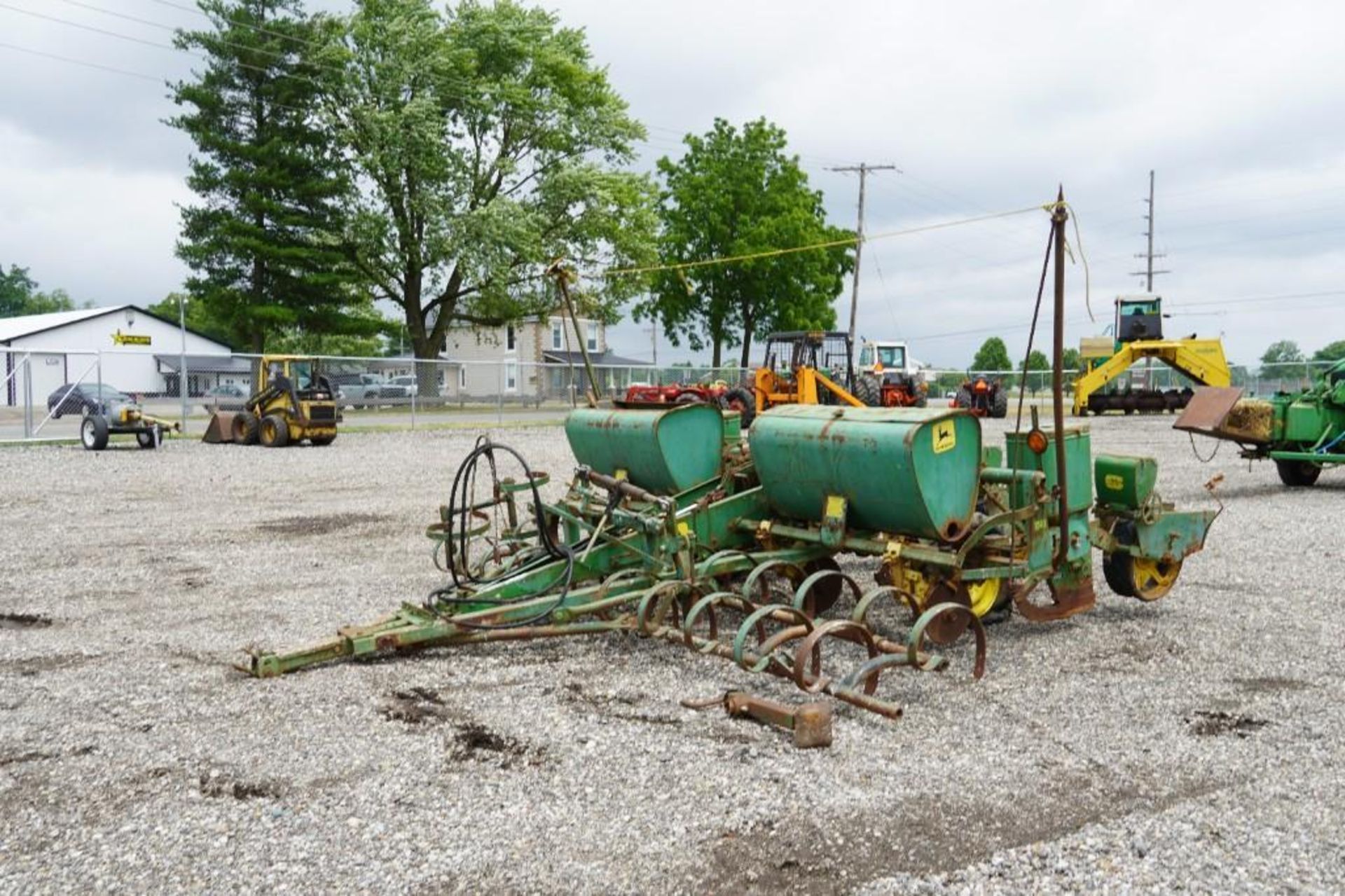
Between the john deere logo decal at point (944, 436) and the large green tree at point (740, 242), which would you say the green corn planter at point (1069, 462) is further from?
the large green tree at point (740, 242)

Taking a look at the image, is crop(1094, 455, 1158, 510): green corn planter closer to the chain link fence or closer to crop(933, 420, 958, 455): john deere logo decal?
crop(933, 420, 958, 455): john deere logo decal

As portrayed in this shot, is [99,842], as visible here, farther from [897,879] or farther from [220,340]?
[220,340]

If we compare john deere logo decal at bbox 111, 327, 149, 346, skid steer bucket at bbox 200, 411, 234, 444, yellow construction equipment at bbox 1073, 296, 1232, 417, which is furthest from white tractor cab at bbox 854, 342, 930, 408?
john deere logo decal at bbox 111, 327, 149, 346

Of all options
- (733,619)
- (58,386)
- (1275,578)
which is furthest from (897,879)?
(58,386)

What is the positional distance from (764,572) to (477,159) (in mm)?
33966

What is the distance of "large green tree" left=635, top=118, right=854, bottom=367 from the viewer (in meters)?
46.7

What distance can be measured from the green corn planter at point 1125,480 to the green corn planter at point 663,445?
246 centimetres

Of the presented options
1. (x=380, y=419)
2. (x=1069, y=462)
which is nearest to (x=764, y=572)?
(x=1069, y=462)

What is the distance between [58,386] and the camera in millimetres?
23172

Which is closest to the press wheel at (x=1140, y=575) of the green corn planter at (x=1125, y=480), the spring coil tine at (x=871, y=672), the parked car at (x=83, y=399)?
the green corn planter at (x=1125, y=480)

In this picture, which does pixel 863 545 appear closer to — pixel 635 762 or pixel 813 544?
pixel 813 544

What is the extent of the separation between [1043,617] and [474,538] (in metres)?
4.87

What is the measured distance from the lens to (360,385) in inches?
1457

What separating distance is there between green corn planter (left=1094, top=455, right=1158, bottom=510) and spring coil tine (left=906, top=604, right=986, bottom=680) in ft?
5.94
